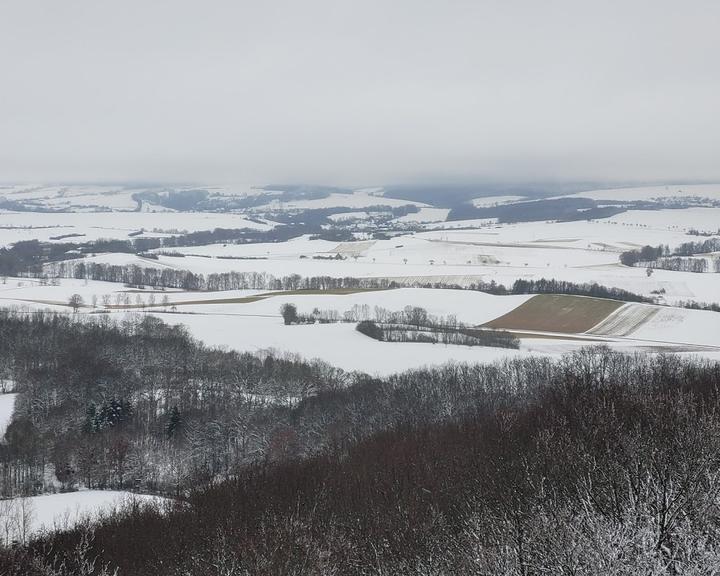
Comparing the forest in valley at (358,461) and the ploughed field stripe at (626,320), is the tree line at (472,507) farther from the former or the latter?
the ploughed field stripe at (626,320)

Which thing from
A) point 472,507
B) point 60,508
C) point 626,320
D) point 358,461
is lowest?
point 60,508

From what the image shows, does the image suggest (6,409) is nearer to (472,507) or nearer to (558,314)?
(472,507)

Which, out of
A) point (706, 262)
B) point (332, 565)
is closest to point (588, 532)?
point (332, 565)

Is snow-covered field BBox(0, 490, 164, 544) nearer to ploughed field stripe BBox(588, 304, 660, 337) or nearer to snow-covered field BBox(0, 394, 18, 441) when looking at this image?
snow-covered field BBox(0, 394, 18, 441)

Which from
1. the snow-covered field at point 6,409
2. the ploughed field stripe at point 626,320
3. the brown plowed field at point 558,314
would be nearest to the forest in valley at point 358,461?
the snow-covered field at point 6,409

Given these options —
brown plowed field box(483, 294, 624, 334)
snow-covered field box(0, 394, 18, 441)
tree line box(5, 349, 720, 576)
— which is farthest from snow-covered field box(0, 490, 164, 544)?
A: brown plowed field box(483, 294, 624, 334)

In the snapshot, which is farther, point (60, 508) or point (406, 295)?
point (406, 295)

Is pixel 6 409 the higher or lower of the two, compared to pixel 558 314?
lower

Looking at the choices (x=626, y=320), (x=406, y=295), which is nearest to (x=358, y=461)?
(x=626, y=320)

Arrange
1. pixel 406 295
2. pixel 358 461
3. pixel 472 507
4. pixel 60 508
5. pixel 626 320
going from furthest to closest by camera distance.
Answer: pixel 406 295 < pixel 626 320 < pixel 60 508 < pixel 358 461 < pixel 472 507
